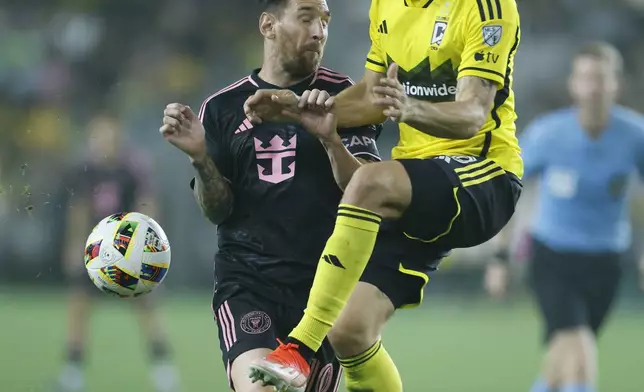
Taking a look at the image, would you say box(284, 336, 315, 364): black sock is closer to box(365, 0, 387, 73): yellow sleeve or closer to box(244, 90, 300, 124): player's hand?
box(244, 90, 300, 124): player's hand

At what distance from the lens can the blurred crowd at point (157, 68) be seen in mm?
12836

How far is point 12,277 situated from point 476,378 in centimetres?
621

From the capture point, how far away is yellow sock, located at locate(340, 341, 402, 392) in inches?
166

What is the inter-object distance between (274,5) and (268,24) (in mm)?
87

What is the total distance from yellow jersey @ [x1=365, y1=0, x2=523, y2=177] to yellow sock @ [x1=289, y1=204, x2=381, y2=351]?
584mm

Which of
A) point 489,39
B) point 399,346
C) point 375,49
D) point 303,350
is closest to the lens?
point 303,350

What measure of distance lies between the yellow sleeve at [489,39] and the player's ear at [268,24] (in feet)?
2.86

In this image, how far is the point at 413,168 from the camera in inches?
156

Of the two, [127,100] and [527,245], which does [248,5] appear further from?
[527,245]

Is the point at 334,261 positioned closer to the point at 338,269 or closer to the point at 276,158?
the point at 338,269

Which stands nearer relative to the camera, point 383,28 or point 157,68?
point 383,28

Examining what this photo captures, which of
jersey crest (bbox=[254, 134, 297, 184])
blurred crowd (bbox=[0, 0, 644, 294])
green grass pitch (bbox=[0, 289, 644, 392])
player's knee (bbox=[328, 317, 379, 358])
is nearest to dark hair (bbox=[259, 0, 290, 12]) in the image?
jersey crest (bbox=[254, 134, 297, 184])

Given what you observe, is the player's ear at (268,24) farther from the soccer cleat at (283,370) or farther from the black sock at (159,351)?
the black sock at (159,351)

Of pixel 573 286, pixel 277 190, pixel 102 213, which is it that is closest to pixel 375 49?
pixel 277 190
